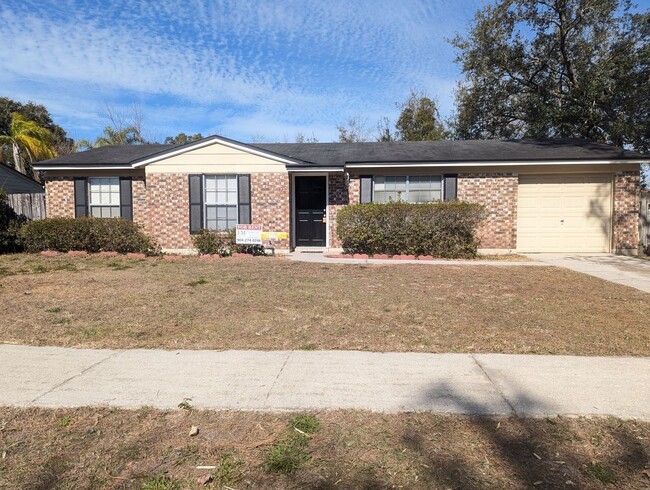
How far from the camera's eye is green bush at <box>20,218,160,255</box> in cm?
1273

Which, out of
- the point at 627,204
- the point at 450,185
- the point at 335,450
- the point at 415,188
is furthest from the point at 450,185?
the point at 335,450

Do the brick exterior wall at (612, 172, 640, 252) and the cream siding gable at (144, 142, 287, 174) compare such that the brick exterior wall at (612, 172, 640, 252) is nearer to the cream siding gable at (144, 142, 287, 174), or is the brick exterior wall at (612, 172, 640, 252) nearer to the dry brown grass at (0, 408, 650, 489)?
the cream siding gable at (144, 142, 287, 174)

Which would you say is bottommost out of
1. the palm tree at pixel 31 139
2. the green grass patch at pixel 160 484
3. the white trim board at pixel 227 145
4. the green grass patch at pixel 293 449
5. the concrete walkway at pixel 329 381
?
the green grass patch at pixel 160 484

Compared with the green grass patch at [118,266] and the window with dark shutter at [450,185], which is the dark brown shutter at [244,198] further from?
the window with dark shutter at [450,185]

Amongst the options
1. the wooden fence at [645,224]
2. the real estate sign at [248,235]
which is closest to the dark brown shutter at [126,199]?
the real estate sign at [248,235]

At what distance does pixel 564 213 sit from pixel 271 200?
901cm

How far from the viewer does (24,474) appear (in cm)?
260

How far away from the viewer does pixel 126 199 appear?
1468cm

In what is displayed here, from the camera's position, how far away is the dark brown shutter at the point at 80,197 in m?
14.8

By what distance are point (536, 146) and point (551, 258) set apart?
15.2 ft

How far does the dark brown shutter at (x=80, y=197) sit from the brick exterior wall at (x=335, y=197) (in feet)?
26.3

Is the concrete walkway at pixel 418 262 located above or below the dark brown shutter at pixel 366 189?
below

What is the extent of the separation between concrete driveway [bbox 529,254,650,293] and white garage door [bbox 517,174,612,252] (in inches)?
27.1

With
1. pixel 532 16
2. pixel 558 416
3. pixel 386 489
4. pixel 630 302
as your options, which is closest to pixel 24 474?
pixel 386 489
